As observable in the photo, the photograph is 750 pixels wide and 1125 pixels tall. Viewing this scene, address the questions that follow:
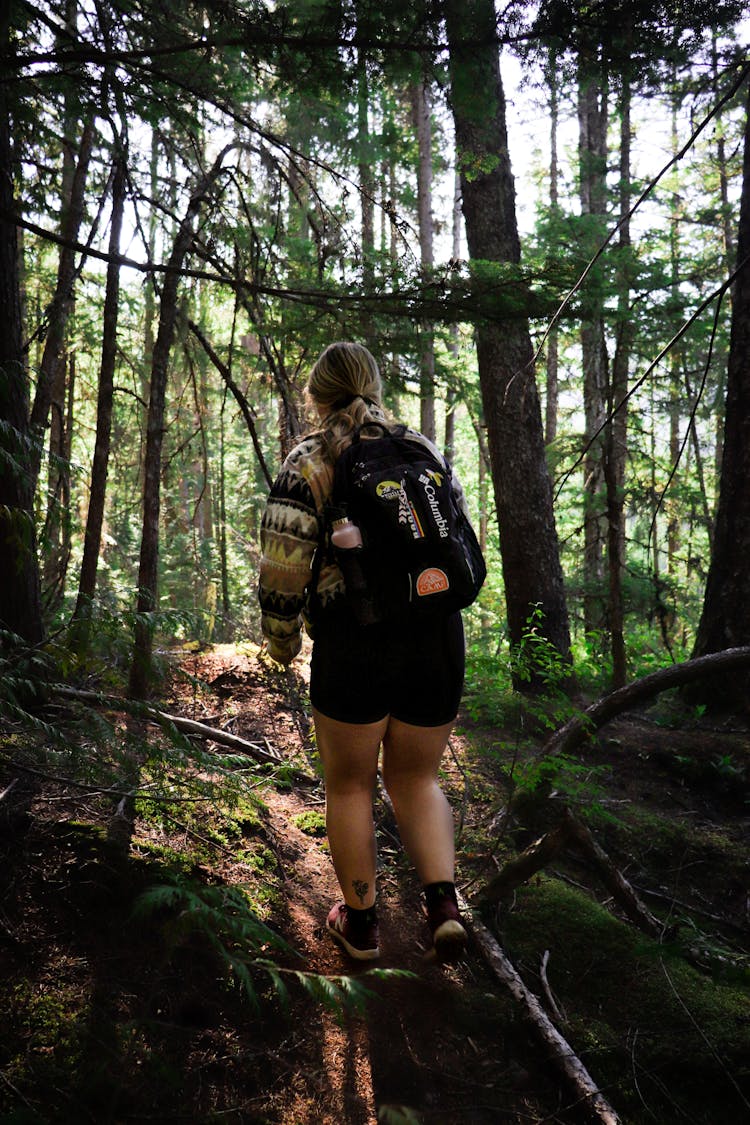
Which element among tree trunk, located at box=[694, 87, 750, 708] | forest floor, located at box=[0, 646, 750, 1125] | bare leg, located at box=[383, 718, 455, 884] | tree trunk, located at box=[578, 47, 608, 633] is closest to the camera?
forest floor, located at box=[0, 646, 750, 1125]

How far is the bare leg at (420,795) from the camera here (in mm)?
2621

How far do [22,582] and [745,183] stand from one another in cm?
590

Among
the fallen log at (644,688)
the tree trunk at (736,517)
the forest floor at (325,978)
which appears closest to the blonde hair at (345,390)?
the forest floor at (325,978)

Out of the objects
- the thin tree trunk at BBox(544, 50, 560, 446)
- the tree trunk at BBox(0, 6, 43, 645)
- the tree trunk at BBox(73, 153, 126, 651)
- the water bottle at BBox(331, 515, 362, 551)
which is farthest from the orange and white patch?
the thin tree trunk at BBox(544, 50, 560, 446)

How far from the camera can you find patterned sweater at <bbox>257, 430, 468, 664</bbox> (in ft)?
8.32

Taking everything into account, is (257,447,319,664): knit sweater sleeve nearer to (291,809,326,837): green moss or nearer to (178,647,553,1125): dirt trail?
(178,647,553,1125): dirt trail

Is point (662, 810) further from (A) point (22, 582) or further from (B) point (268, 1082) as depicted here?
(A) point (22, 582)

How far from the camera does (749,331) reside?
214 inches

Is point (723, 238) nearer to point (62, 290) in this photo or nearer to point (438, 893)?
point (62, 290)

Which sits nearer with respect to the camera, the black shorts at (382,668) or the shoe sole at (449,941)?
the shoe sole at (449,941)

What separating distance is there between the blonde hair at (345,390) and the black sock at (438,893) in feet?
5.38

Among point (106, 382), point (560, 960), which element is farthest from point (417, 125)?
point (560, 960)

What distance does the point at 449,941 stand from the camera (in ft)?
7.72

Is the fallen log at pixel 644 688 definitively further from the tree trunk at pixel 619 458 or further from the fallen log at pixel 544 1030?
the tree trunk at pixel 619 458
